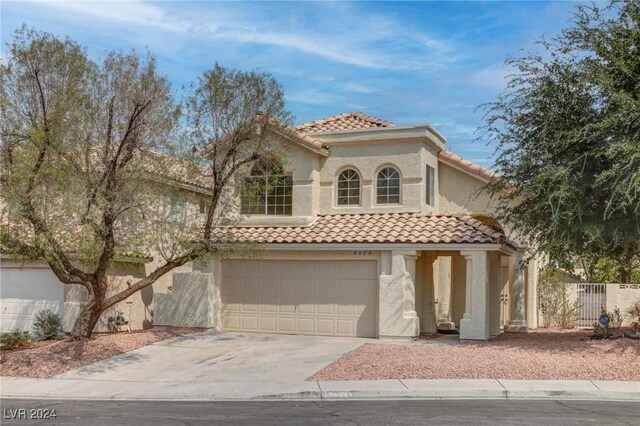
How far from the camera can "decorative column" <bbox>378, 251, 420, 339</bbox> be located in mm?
20469

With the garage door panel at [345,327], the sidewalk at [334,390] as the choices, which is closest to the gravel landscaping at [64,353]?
the sidewalk at [334,390]

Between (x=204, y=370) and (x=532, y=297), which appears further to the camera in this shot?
(x=532, y=297)

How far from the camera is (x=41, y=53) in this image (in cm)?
1706

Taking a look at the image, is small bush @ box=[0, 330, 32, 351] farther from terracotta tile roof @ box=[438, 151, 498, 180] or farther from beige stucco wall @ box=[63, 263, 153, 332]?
terracotta tile roof @ box=[438, 151, 498, 180]

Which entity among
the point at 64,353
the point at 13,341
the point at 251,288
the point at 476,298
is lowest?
the point at 64,353

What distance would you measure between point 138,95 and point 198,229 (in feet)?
14.6

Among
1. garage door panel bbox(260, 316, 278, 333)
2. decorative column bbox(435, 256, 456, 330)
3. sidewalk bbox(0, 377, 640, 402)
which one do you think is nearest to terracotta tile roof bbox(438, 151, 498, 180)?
decorative column bbox(435, 256, 456, 330)

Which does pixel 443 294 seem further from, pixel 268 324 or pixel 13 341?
pixel 13 341

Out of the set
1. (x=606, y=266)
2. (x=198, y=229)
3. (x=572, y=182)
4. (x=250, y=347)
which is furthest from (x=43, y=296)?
(x=606, y=266)

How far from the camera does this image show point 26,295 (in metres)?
22.2

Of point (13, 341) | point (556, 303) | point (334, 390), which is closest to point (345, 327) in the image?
point (334, 390)

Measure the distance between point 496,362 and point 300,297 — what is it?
7699 millimetres

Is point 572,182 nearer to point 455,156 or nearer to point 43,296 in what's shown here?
point 455,156

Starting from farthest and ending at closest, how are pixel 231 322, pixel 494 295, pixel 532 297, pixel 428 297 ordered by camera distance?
pixel 532 297 → pixel 494 295 → pixel 428 297 → pixel 231 322
